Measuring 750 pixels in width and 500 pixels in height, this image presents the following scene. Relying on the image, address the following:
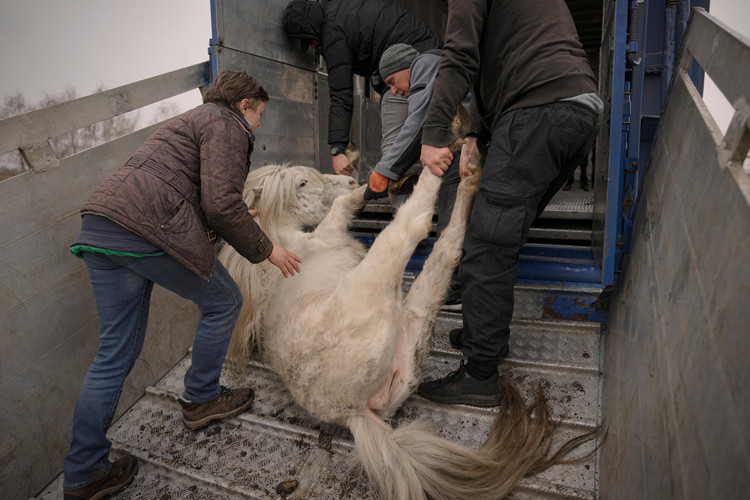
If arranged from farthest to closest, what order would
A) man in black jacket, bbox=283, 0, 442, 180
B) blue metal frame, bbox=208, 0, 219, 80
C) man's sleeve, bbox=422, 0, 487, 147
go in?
man in black jacket, bbox=283, 0, 442, 180
blue metal frame, bbox=208, 0, 219, 80
man's sleeve, bbox=422, 0, 487, 147

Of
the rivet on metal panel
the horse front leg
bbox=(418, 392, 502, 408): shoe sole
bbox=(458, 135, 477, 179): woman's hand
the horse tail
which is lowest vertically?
the rivet on metal panel

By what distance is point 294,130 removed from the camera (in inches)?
160

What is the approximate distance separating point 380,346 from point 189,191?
3.83 ft

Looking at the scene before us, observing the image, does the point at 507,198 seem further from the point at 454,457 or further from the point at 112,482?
the point at 112,482

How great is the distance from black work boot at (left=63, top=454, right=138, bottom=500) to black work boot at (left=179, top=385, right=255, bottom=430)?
31cm

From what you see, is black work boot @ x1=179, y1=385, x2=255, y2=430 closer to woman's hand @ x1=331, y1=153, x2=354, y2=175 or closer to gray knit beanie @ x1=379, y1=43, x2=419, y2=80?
woman's hand @ x1=331, y1=153, x2=354, y2=175

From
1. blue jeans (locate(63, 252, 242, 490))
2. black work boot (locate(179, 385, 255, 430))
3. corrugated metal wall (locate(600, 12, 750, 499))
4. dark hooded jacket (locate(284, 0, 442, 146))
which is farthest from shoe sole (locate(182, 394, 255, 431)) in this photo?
dark hooded jacket (locate(284, 0, 442, 146))

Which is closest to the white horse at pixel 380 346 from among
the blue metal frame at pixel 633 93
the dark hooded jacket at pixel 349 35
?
the blue metal frame at pixel 633 93

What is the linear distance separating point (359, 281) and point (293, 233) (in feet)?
3.46

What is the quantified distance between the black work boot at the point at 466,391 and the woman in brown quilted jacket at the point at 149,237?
115 centimetres

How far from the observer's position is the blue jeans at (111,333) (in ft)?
6.23

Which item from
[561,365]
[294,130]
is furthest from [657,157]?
[294,130]

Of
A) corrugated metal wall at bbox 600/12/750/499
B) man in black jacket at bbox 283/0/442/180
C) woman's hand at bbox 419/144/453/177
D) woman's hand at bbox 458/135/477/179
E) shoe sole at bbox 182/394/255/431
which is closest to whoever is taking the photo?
corrugated metal wall at bbox 600/12/750/499

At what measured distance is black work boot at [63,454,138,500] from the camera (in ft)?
6.22
